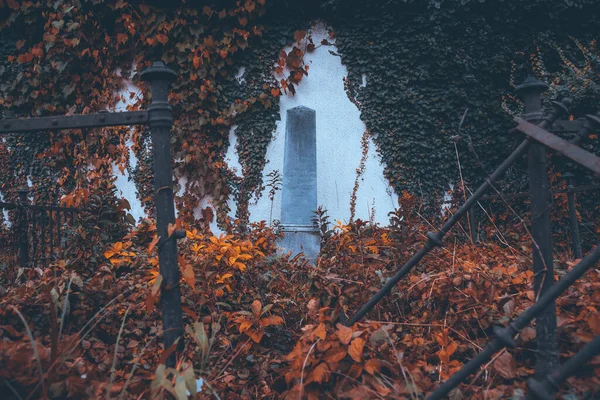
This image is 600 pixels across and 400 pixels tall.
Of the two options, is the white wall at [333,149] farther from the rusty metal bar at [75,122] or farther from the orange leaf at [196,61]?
the rusty metal bar at [75,122]

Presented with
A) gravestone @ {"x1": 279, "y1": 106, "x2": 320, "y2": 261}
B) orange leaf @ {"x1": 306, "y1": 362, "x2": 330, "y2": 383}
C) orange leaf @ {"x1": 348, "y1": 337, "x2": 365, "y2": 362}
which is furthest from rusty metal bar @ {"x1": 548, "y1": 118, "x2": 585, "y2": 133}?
gravestone @ {"x1": 279, "y1": 106, "x2": 320, "y2": 261}

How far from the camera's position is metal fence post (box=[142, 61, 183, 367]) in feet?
5.28

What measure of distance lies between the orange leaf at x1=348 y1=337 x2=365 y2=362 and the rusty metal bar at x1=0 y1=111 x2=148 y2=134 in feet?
4.16

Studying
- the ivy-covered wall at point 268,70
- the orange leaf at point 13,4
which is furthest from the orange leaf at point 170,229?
the orange leaf at point 13,4

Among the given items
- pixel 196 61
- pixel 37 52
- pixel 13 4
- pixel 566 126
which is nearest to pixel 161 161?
pixel 566 126

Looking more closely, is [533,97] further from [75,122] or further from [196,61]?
[196,61]

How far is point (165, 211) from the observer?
1.65 m

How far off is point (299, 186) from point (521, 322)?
4.22 metres

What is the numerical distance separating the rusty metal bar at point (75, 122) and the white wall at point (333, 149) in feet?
15.8

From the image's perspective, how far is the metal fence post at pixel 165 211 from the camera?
1.61 m

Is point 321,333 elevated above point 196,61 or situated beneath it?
situated beneath

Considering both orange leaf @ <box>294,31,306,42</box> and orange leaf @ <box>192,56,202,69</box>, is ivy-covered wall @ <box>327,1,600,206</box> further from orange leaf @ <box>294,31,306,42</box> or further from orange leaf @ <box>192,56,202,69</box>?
orange leaf @ <box>192,56,202,69</box>

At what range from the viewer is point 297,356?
1538 millimetres

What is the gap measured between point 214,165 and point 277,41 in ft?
7.98
